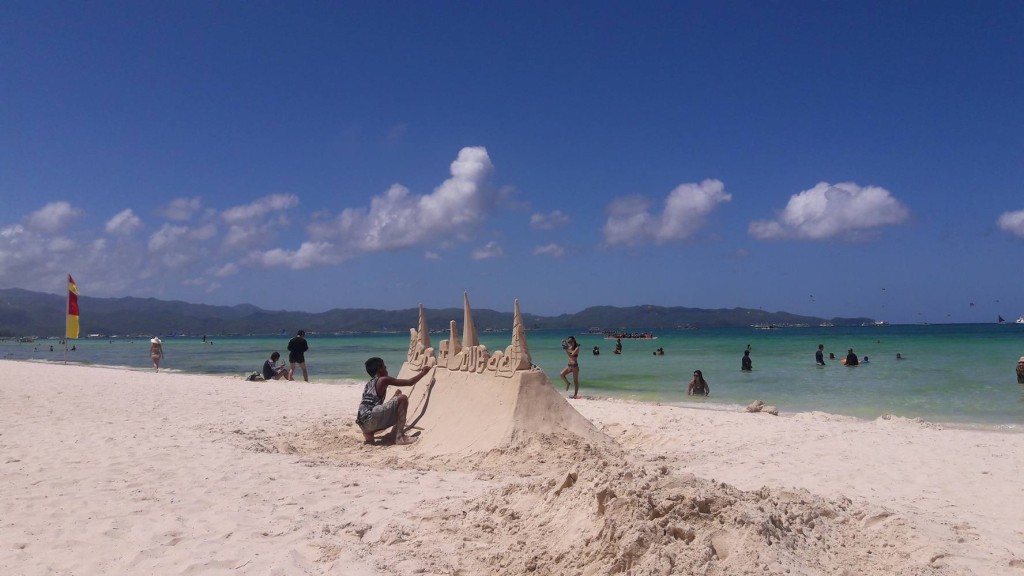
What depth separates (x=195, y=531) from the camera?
4098 millimetres

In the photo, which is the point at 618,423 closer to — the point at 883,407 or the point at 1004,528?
the point at 1004,528

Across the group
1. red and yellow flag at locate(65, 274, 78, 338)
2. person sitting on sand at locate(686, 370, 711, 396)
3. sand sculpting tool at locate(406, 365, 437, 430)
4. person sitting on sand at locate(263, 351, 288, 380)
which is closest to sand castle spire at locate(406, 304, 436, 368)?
sand sculpting tool at locate(406, 365, 437, 430)

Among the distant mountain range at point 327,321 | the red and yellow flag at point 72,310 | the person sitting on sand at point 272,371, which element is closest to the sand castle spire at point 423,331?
the person sitting on sand at point 272,371

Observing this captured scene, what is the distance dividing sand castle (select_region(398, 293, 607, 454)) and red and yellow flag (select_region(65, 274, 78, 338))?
14203 mm

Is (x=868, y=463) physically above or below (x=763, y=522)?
below

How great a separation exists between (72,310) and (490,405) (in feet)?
52.0

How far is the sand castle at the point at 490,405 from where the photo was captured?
6.61 metres

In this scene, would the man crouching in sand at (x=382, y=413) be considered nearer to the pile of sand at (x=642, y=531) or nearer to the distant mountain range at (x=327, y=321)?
the pile of sand at (x=642, y=531)

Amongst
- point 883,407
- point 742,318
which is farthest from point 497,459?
point 742,318

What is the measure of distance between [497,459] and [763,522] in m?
3.24

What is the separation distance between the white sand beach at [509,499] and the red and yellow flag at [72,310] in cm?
961

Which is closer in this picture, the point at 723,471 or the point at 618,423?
the point at 723,471

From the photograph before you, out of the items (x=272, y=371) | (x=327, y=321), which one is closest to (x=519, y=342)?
(x=272, y=371)

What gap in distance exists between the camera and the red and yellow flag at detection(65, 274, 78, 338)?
17297mm
